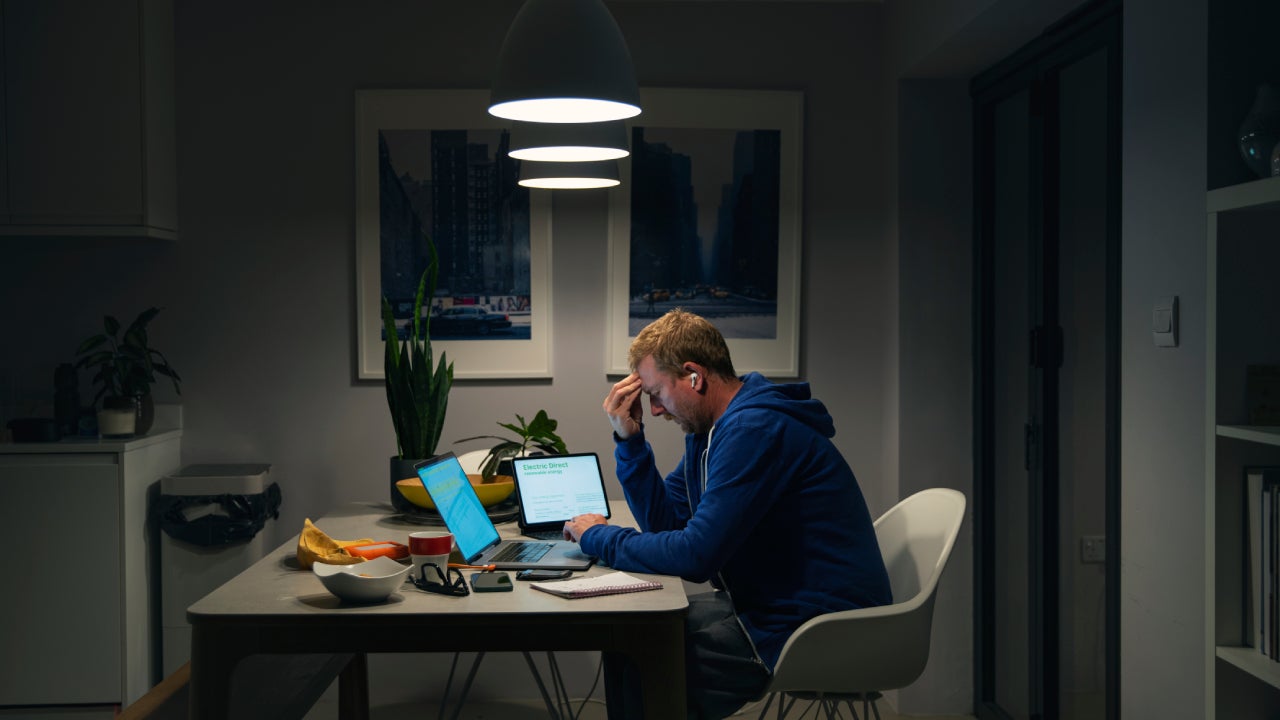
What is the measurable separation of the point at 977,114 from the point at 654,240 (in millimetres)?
1299

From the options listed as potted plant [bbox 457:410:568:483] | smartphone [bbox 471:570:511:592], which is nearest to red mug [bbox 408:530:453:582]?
smartphone [bbox 471:570:511:592]

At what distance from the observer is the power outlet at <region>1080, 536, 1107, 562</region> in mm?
2998

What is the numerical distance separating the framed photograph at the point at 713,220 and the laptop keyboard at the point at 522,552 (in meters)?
1.48

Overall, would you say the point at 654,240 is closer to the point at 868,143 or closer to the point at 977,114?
the point at 868,143

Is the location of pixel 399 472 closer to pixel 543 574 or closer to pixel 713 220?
pixel 543 574

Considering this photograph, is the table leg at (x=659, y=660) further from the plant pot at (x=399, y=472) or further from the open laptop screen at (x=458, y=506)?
the plant pot at (x=399, y=472)

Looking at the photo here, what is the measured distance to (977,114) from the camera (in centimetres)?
388

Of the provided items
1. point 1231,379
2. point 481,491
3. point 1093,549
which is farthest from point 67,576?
point 1231,379

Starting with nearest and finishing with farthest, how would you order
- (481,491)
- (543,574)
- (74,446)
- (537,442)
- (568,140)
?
1. (543,574)
2. (568,140)
3. (481,491)
4. (537,442)
5. (74,446)

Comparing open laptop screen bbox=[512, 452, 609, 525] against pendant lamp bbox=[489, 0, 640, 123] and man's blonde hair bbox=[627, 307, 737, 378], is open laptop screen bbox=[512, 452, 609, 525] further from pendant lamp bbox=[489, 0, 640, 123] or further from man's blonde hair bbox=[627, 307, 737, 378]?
pendant lamp bbox=[489, 0, 640, 123]

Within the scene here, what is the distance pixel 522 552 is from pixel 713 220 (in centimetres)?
190

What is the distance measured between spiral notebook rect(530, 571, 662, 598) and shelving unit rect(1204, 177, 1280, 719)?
111 cm

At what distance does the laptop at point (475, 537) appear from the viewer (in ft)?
8.22

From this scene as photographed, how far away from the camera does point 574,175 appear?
10.9 feet
